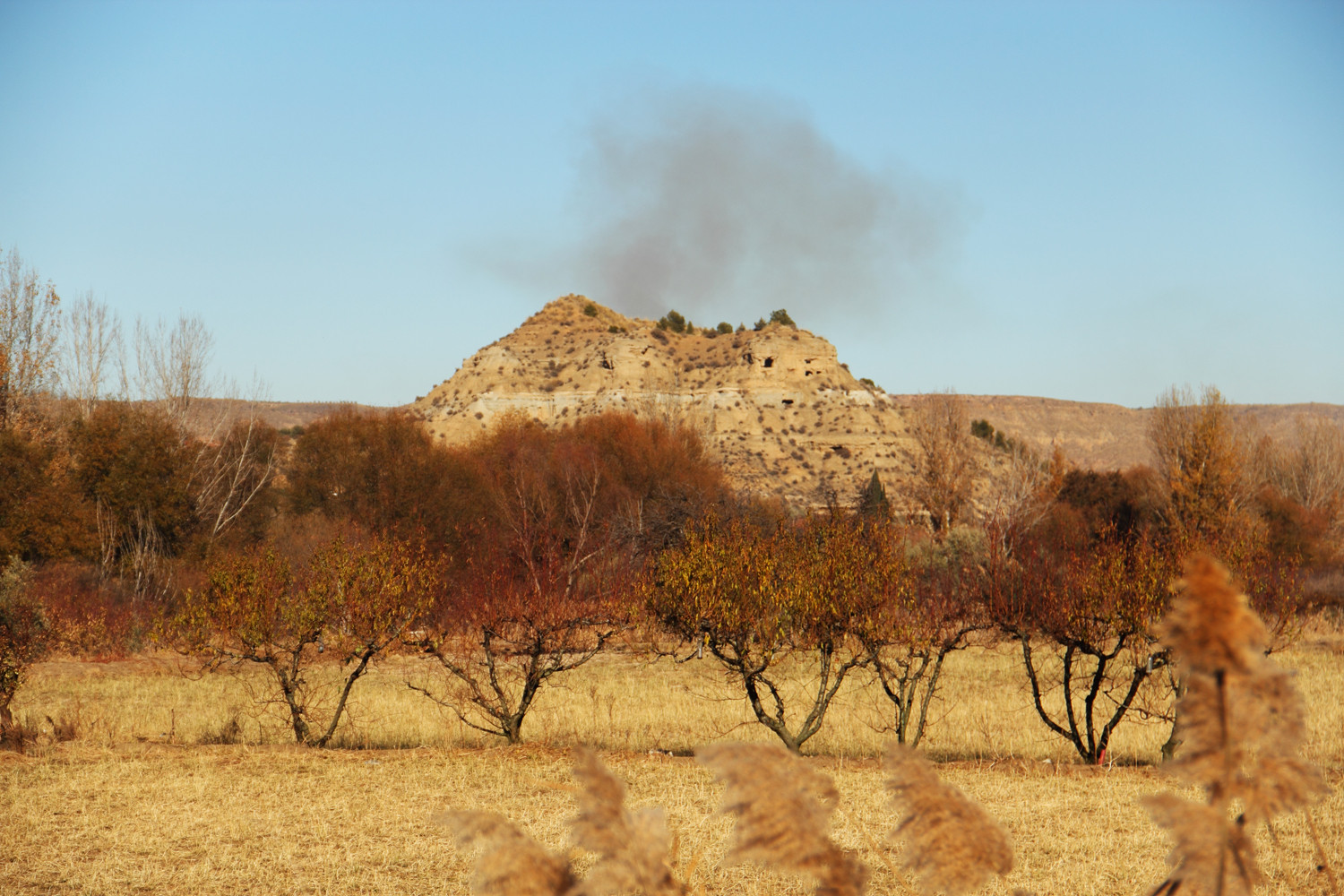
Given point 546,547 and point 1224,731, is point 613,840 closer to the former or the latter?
point 1224,731

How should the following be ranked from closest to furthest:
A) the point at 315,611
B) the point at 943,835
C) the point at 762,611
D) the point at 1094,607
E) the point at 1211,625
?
1. the point at 1211,625
2. the point at 943,835
3. the point at 1094,607
4. the point at 762,611
5. the point at 315,611

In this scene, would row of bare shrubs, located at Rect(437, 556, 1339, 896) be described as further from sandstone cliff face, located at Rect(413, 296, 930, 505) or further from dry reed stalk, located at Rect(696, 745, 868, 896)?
sandstone cliff face, located at Rect(413, 296, 930, 505)

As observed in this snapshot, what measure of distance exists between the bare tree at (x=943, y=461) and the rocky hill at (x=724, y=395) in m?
7.46

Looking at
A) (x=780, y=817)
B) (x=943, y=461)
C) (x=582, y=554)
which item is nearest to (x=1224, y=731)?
(x=780, y=817)

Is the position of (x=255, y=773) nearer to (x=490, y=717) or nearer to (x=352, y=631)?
(x=352, y=631)

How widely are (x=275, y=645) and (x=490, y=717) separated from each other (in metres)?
3.77

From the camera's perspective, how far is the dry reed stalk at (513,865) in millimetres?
1301

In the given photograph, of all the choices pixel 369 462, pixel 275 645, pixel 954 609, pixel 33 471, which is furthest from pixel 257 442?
pixel 954 609

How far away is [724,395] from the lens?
74625mm

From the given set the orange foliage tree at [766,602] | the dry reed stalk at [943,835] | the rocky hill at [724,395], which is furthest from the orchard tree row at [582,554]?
the dry reed stalk at [943,835]

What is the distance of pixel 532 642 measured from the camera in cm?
1571

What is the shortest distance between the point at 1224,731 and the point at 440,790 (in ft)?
38.5

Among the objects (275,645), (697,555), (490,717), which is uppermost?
(697,555)

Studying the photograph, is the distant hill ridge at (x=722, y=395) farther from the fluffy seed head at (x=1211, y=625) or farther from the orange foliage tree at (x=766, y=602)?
the fluffy seed head at (x=1211, y=625)
